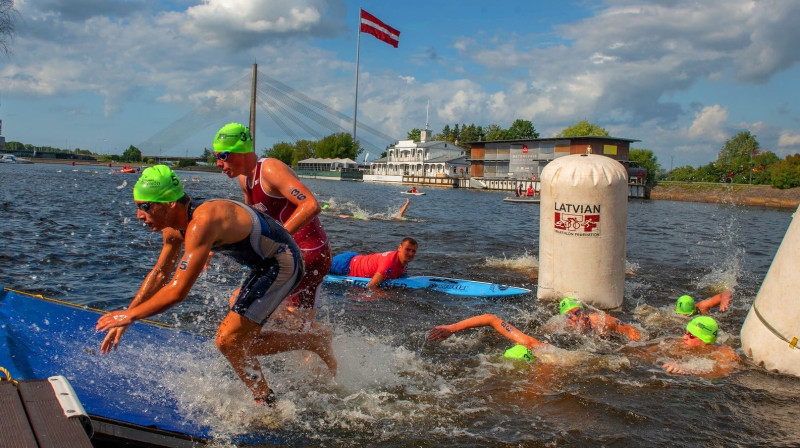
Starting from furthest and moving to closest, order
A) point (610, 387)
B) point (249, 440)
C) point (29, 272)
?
1. point (29, 272)
2. point (610, 387)
3. point (249, 440)

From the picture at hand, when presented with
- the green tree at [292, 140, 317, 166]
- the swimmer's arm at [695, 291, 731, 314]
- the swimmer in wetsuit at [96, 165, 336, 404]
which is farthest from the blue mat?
the green tree at [292, 140, 317, 166]

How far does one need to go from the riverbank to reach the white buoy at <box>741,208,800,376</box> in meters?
56.6

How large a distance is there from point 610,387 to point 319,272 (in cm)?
329

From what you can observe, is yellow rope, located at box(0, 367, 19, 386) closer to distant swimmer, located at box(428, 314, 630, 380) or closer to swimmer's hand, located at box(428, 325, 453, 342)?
swimmer's hand, located at box(428, 325, 453, 342)

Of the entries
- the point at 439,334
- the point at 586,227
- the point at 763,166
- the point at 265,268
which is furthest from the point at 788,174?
the point at 265,268

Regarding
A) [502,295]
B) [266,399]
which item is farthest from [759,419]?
[502,295]

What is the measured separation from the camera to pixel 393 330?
8.08 m

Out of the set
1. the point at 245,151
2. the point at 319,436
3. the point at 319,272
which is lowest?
the point at 319,436

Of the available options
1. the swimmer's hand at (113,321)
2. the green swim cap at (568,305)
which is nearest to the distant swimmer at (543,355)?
the green swim cap at (568,305)

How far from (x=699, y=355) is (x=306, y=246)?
15.8 feet

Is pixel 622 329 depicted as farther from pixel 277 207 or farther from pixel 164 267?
pixel 164 267

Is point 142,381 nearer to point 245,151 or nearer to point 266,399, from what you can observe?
Result: point 266,399

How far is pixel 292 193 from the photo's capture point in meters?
5.04

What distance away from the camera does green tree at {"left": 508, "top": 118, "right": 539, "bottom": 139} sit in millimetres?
122456
